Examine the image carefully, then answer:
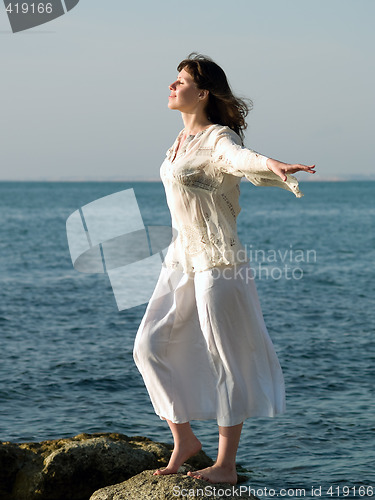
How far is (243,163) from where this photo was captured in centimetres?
428

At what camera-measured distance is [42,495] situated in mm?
6078

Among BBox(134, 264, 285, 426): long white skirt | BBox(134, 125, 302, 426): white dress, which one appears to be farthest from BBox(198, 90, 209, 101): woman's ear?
BBox(134, 264, 285, 426): long white skirt

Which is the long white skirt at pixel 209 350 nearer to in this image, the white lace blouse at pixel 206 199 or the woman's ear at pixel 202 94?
the white lace blouse at pixel 206 199

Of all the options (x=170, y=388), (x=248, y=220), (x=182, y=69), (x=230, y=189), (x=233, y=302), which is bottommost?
(x=248, y=220)

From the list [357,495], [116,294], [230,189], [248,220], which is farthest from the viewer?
[248,220]

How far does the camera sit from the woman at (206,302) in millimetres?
4594

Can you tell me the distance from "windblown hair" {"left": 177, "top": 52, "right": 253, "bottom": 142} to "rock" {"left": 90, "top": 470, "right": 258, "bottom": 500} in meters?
2.12

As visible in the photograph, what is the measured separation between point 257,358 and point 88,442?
6.67 feet

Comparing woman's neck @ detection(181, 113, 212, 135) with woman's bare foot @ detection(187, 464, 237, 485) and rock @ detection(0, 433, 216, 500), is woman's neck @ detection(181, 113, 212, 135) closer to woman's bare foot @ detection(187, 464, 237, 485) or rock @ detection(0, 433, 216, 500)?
woman's bare foot @ detection(187, 464, 237, 485)

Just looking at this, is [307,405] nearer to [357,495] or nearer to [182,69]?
[357,495]

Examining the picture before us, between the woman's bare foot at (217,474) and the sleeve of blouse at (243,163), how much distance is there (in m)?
1.79

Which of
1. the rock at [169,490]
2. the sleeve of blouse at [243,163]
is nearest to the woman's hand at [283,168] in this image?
the sleeve of blouse at [243,163]

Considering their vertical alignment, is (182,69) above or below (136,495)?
above

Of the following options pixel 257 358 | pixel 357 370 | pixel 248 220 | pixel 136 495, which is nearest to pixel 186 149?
pixel 257 358
